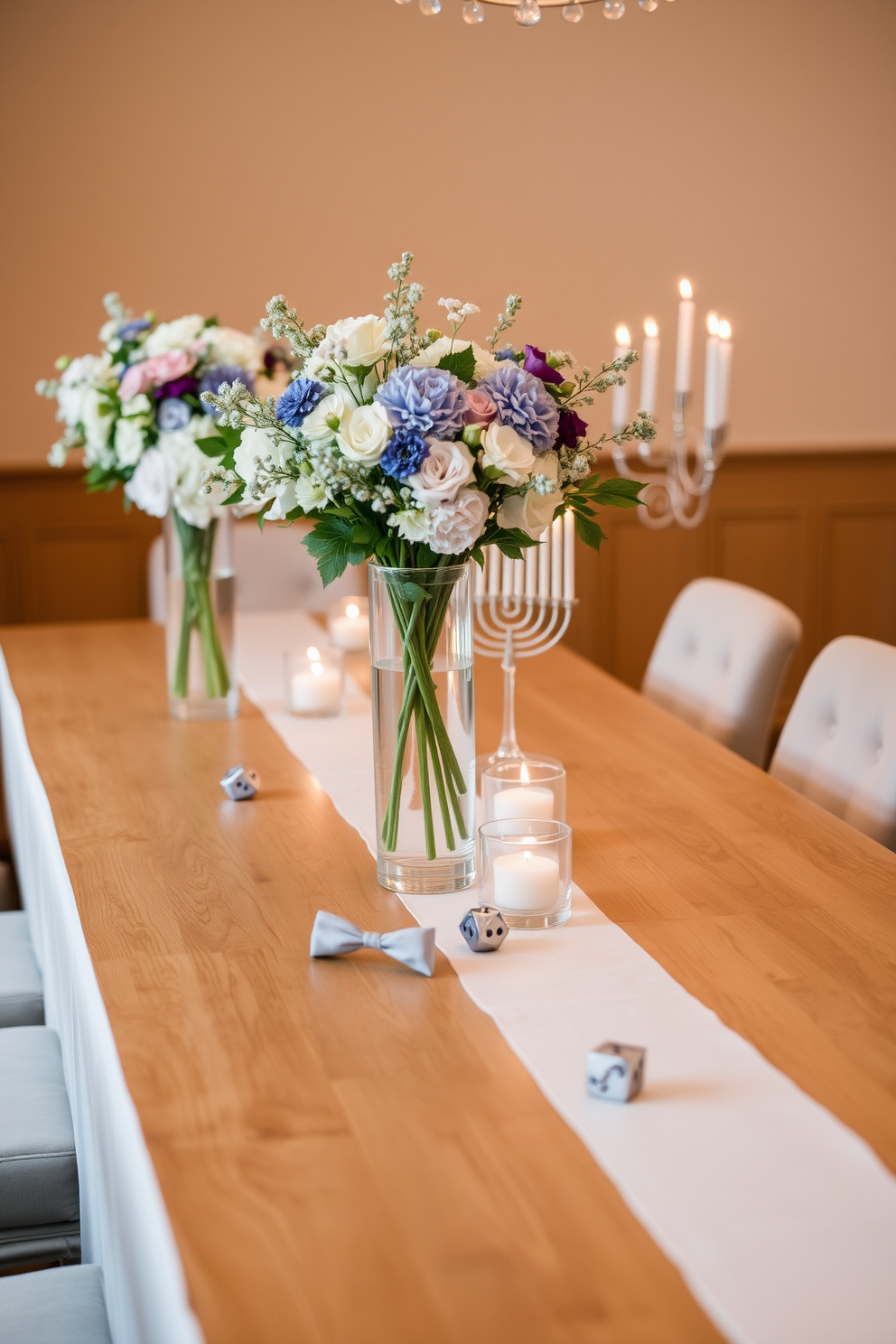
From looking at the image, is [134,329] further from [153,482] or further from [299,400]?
[299,400]

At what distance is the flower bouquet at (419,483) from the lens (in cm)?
127

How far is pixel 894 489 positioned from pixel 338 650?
3.02 metres

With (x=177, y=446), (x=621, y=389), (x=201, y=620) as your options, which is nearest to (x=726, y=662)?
(x=621, y=389)

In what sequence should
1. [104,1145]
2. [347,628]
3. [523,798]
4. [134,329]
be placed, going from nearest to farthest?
[104,1145] < [523,798] < [134,329] < [347,628]

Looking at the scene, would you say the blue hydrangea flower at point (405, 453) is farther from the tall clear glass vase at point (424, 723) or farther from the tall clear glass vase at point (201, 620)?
the tall clear glass vase at point (201, 620)

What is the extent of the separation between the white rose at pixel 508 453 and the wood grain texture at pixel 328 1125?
0.48 m

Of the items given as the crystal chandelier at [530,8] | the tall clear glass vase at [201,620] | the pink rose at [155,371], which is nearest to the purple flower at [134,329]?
the pink rose at [155,371]

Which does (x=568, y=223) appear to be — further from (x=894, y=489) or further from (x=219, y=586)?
(x=219, y=586)

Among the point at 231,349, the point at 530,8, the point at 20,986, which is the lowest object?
the point at 20,986

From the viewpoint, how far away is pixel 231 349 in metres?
2.14

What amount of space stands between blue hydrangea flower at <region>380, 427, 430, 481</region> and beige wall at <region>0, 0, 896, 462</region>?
3.00m

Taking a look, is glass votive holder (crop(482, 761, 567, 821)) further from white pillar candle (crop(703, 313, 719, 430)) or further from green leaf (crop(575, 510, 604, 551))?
white pillar candle (crop(703, 313, 719, 430))

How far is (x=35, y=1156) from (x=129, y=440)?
111 centimetres

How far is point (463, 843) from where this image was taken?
147cm
